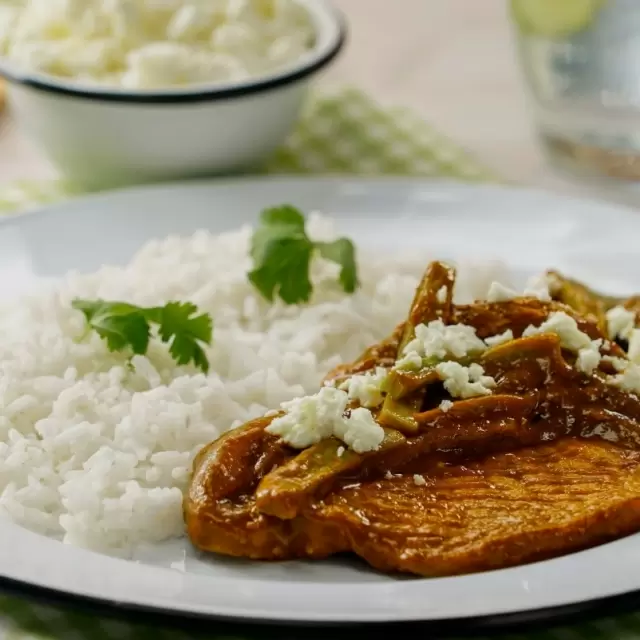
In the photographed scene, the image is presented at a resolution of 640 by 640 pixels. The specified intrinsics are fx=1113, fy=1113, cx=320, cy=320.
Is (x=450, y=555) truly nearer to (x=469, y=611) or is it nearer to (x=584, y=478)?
(x=469, y=611)

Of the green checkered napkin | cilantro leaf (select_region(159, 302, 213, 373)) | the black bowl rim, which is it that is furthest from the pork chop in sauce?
the green checkered napkin

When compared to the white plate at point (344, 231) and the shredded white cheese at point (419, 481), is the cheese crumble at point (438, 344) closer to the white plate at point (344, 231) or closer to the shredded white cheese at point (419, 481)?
the shredded white cheese at point (419, 481)

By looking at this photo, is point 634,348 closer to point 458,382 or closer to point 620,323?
point 620,323

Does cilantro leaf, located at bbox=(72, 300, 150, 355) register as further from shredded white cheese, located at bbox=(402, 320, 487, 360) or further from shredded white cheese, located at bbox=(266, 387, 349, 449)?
shredded white cheese, located at bbox=(402, 320, 487, 360)

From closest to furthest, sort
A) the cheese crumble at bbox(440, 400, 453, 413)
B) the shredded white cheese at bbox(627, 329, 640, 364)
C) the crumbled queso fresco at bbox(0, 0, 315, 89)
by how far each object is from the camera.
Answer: the cheese crumble at bbox(440, 400, 453, 413)
the shredded white cheese at bbox(627, 329, 640, 364)
the crumbled queso fresco at bbox(0, 0, 315, 89)

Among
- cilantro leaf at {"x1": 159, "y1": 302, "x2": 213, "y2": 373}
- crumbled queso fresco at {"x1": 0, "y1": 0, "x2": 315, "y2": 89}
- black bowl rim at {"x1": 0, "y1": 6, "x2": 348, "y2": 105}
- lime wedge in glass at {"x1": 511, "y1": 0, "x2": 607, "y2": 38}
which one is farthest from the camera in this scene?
lime wedge in glass at {"x1": 511, "y1": 0, "x2": 607, "y2": 38}

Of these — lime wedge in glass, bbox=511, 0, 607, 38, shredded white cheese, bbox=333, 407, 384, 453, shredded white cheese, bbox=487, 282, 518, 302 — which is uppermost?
lime wedge in glass, bbox=511, 0, 607, 38

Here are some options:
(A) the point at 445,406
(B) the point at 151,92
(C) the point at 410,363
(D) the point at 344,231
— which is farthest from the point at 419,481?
(B) the point at 151,92

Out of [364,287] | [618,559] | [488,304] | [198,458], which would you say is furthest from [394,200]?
[618,559]
